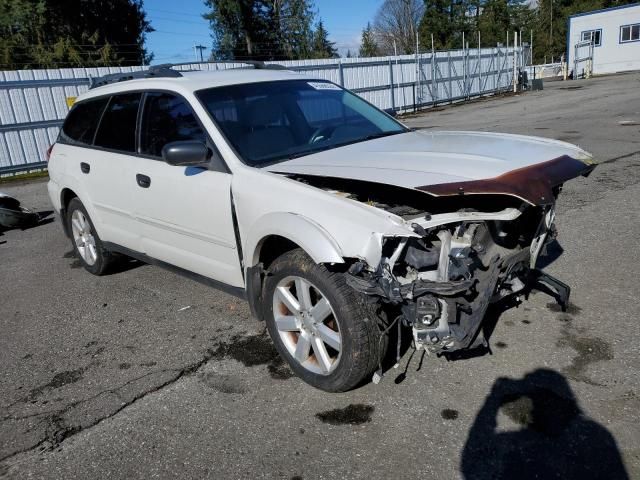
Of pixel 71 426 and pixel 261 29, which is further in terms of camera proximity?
pixel 261 29

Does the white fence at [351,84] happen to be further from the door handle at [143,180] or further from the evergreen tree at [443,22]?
the evergreen tree at [443,22]

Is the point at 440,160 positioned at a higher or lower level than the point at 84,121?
lower

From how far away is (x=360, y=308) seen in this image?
2811 millimetres

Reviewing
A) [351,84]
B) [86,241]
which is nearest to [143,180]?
[86,241]

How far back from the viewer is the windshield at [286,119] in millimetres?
3660

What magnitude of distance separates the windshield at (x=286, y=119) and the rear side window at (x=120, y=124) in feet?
2.79

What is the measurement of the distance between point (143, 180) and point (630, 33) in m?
40.2

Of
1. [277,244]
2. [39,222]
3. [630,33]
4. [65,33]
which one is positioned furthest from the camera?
[630,33]

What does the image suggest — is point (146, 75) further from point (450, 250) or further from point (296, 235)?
point (450, 250)

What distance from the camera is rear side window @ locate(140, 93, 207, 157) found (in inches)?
150

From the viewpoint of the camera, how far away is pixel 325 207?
Answer: 2826 millimetres

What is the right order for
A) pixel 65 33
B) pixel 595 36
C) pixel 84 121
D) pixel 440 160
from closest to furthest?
pixel 440 160 < pixel 84 121 < pixel 65 33 < pixel 595 36

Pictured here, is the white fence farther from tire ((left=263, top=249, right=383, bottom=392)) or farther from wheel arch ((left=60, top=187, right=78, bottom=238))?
tire ((left=263, top=249, right=383, bottom=392))

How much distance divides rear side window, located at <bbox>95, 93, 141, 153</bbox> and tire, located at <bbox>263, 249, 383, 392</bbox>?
1936mm
